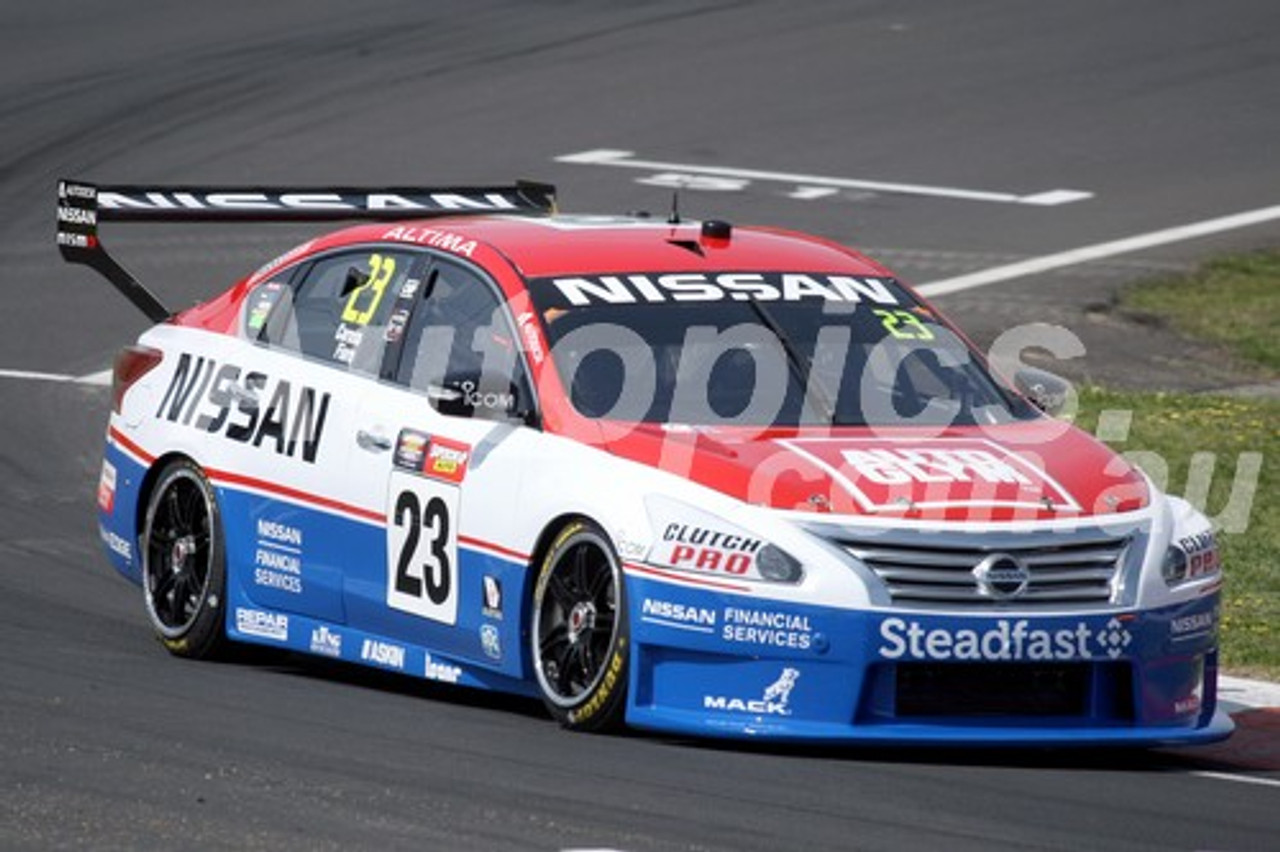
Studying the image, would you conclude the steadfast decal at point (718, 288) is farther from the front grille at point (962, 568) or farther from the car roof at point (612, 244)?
the front grille at point (962, 568)

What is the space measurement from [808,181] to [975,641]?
561 inches

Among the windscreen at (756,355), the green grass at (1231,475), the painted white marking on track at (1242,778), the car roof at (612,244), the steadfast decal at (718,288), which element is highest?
the car roof at (612,244)

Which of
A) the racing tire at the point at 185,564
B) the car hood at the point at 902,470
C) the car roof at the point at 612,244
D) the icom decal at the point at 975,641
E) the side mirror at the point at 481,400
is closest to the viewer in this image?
the icom decal at the point at 975,641

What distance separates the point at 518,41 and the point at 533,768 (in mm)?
19453

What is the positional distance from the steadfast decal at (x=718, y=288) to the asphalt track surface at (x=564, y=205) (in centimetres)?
137

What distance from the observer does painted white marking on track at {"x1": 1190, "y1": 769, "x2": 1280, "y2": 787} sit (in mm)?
A: 9195

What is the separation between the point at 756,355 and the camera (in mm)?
10219

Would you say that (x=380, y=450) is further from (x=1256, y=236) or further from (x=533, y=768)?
(x=1256, y=236)

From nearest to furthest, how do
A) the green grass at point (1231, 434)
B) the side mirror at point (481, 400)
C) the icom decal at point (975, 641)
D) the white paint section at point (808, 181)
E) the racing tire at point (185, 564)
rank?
1. the icom decal at point (975, 641)
2. the side mirror at point (481, 400)
3. the racing tire at point (185, 564)
4. the green grass at point (1231, 434)
5. the white paint section at point (808, 181)

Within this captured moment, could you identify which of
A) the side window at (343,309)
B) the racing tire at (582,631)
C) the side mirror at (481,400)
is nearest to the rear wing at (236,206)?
the side window at (343,309)

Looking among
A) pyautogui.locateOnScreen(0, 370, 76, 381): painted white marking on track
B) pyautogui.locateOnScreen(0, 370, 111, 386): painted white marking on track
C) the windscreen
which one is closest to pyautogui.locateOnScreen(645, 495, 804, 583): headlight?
the windscreen

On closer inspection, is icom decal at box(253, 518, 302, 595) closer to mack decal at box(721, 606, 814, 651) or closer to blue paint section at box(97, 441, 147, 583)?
blue paint section at box(97, 441, 147, 583)

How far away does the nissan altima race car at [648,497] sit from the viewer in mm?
9047

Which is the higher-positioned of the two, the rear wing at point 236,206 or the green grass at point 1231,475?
the rear wing at point 236,206
